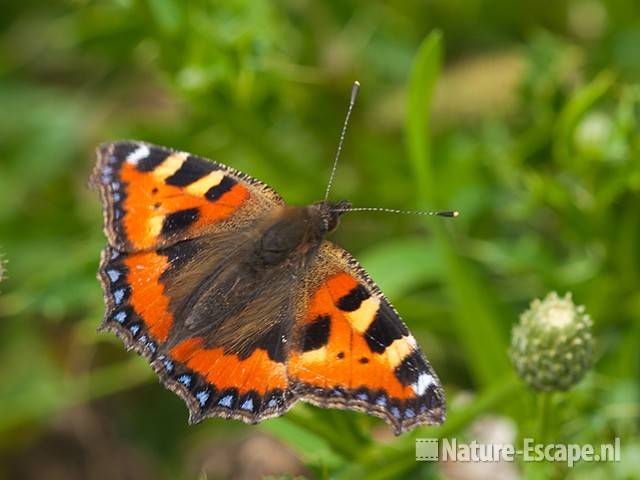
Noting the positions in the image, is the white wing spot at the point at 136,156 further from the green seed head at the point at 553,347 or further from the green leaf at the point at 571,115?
the green leaf at the point at 571,115

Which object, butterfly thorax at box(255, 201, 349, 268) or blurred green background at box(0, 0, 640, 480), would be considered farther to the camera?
blurred green background at box(0, 0, 640, 480)

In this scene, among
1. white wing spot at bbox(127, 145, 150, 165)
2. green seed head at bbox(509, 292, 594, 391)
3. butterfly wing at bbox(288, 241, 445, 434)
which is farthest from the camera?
white wing spot at bbox(127, 145, 150, 165)

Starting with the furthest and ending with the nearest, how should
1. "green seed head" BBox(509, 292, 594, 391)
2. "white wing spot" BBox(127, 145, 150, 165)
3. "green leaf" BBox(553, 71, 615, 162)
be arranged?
"green leaf" BBox(553, 71, 615, 162)
"white wing spot" BBox(127, 145, 150, 165)
"green seed head" BBox(509, 292, 594, 391)

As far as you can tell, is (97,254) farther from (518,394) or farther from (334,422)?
(518,394)

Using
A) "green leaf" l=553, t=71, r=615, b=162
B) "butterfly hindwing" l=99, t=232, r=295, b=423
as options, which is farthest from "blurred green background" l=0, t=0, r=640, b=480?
"butterfly hindwing" l=99, t=232, r=295, b=423

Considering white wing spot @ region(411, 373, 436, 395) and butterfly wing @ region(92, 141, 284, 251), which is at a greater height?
butterfly wing @ region(92, 141, 284, 251)

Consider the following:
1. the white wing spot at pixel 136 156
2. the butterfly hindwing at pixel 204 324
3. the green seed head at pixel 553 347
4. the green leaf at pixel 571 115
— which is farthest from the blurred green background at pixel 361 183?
the white wing spot at pixel 136 156

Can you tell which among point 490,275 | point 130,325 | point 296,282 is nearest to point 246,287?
point 296,282

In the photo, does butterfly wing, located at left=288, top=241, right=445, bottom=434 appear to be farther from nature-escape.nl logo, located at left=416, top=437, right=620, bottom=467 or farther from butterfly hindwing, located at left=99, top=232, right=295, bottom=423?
nature-escape.nl logo, located at left=416, top=437, right=620, bottom=467
